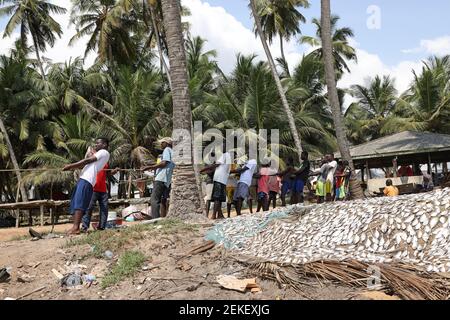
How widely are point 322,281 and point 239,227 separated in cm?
216

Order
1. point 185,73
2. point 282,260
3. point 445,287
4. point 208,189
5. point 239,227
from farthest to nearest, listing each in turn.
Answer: point 208,189
point 185,73
point 239,227
point 282,260
point 445,287

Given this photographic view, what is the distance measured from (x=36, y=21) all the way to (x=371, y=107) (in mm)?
23250

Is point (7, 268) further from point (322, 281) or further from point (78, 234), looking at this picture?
point (322, 281)

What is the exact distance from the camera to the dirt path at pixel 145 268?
5215mm

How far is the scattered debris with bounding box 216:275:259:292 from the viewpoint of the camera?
520 centimetres

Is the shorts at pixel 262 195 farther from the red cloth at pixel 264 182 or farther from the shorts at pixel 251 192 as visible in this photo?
the shorts at pixel 251 192

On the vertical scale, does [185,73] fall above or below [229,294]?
above

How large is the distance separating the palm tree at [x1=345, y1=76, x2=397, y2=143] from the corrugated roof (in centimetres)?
1165

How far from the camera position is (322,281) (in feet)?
16.8

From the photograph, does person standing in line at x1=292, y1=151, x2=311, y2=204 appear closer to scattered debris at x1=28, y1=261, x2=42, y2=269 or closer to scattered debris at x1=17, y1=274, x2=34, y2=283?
scattered debris at x1=28, y1=261, x2=42, y2=269

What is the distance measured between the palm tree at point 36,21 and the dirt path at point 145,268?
23.1 meters

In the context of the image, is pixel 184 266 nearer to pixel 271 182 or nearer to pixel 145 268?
pixel 145 268
